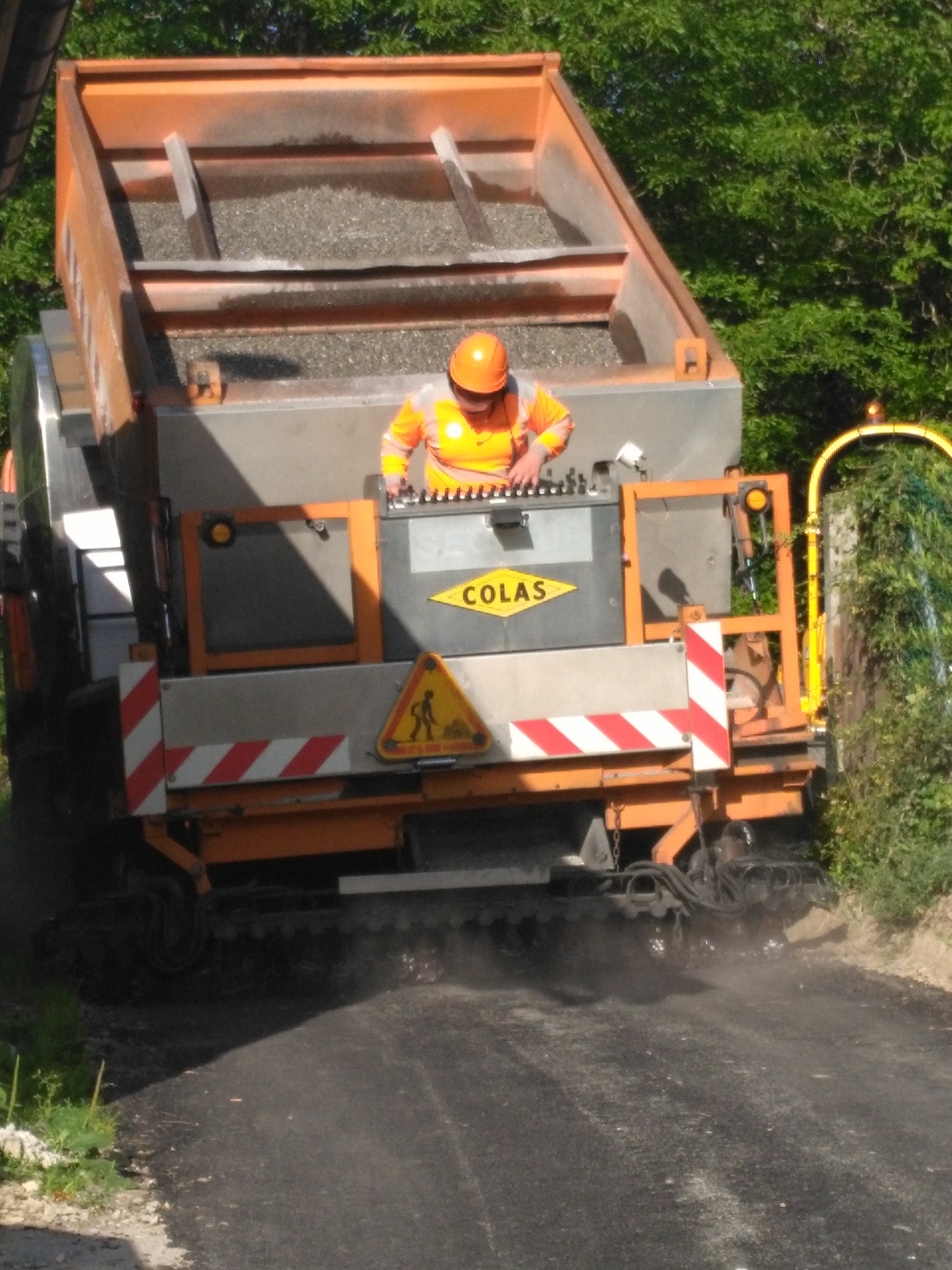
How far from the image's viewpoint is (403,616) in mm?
6469

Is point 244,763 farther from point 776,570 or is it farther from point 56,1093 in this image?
point 776,570

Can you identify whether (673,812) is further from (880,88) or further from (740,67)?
(880,88)

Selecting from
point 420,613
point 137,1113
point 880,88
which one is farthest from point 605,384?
point 880,88

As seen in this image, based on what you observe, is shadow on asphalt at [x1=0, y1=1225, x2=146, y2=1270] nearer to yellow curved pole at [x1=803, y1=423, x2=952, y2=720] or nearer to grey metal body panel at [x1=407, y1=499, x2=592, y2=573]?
grey metal body panel at [x1=407, y1=499, x2=592, y2=573]

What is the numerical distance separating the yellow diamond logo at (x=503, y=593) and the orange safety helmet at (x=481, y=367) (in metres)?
0.70

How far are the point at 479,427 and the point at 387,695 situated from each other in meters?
1.15

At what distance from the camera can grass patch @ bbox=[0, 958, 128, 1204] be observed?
161 inches

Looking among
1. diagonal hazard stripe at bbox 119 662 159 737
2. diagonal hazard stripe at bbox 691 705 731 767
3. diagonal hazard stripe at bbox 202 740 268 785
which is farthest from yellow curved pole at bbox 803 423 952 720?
diagonal hazard stripe at bbox 119 662 159 737

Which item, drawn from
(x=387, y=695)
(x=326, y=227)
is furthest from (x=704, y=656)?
(x=326, y=227)

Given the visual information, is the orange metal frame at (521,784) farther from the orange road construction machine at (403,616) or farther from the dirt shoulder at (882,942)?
the dirt shoulder at (882,942)

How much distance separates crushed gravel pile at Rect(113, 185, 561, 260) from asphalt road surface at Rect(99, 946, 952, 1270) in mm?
3408

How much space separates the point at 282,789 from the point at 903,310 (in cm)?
783

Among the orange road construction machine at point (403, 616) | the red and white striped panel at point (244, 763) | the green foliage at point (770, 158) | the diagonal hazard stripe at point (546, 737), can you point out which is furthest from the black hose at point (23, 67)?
the green foliage at point (770, 158)

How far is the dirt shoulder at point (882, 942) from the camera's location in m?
6.30
